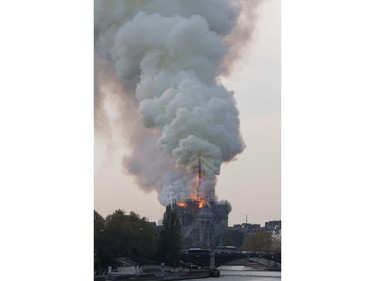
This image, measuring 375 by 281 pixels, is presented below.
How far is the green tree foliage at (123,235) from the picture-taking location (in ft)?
31.1

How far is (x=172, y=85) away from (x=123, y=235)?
1.63 meters

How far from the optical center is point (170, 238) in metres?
9.38

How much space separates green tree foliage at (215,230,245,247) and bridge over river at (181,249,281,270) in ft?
0.28

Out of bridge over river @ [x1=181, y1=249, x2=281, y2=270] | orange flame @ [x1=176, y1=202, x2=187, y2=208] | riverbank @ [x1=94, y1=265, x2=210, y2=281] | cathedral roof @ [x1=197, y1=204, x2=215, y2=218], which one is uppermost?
orange flame @ [x1=176, y1=202, x2=187, y2=208]

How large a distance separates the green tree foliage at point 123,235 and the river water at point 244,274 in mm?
850

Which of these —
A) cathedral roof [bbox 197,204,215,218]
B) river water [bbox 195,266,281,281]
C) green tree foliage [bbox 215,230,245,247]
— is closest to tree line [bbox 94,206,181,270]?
cathedral roof [bbox 197,204,215,218]

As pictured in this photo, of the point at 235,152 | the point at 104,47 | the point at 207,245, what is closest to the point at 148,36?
the point at 104,47

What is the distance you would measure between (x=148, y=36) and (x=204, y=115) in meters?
0.97

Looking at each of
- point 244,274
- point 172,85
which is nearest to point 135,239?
point 244,274

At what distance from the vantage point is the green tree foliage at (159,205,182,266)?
9312 millimetres

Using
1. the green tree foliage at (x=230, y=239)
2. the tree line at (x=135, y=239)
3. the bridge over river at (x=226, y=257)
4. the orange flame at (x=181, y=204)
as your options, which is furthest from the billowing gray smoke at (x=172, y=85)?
the bridge over river at (x=226, y=257)

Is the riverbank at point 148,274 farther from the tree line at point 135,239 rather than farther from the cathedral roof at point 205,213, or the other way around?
the cathedral roof at point 205,213

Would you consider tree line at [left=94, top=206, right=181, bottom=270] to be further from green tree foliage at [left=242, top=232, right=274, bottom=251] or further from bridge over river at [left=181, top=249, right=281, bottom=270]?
green tree foliage at [left=242, top=232, right=274, bottom=251]

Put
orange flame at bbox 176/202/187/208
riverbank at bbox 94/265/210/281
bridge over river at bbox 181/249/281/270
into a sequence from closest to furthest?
1. bridge over river at bbox 181/249/281/270
2. orange flame at bbox 176/202/187/208
3. riverbank at bbox 94/265/210/281
